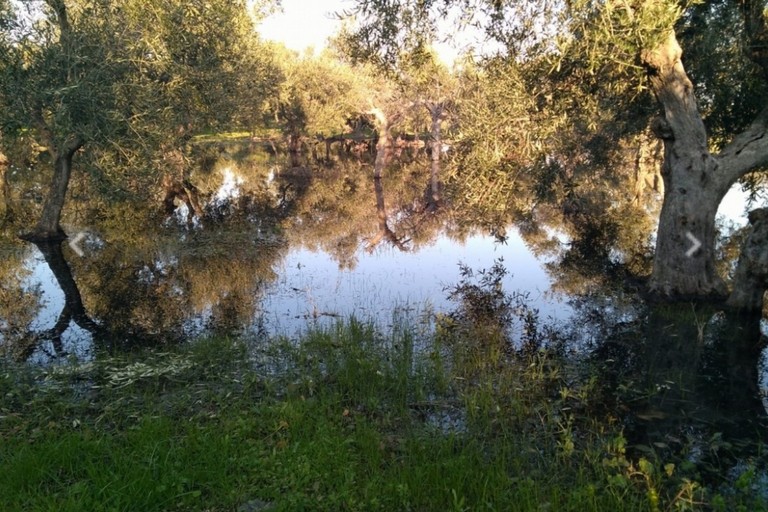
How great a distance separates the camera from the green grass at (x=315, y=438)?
18.5 ft

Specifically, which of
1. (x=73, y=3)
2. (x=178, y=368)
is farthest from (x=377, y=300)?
(x=73, y=3)

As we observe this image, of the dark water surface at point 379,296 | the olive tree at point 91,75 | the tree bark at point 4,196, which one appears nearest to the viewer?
the dark water surface at point 379,296

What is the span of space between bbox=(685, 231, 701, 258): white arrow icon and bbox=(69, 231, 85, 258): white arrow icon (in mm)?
21214

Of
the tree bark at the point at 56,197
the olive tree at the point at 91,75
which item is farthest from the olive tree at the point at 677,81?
the tree bark at the point at 56,197

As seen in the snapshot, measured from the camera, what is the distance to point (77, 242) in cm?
2227

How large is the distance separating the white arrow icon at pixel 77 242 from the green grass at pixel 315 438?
12.5m

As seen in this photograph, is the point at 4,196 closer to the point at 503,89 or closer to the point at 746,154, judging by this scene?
the point at 503,89

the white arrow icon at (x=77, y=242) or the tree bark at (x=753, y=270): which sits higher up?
the white arrow icon at (x=77, y=242)

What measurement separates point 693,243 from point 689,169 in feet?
6.60

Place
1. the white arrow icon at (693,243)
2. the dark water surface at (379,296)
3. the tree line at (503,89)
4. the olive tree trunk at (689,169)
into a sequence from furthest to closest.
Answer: the white arrow icon at (693,243) → the olive tree trunk at (689,169) → the tree line at (503,89) → the dark water surface at (379,296)

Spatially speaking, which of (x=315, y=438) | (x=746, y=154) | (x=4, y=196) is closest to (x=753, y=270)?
(x=746, y=154)

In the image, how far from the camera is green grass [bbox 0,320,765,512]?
18.5 ft

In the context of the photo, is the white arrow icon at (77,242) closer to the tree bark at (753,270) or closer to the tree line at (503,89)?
the tree line at (503,89)

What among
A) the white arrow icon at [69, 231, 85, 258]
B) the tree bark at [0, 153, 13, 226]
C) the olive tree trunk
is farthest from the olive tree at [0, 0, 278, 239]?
the olive tree trunk
